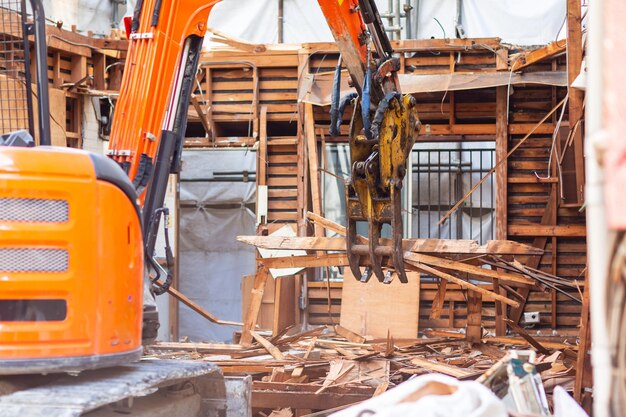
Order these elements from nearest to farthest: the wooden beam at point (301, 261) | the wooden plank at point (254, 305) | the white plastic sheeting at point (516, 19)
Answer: the wooden beam at point (301, 261) → the wooden plank at point (254, 305) → the white plastic sheeting at point (516, 19)

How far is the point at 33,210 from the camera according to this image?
15.7ft

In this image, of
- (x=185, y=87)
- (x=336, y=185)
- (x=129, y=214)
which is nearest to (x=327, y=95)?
(x=336, y=185)

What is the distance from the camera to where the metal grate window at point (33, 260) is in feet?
15.4

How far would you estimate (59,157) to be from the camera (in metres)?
4.92

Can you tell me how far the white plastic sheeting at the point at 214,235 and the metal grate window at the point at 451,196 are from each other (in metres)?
3.52

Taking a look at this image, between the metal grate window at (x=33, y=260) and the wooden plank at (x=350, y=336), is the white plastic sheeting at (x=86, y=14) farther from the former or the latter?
the metal grate window at (x=33, y=260)

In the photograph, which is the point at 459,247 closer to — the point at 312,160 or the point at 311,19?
the point at 312,160

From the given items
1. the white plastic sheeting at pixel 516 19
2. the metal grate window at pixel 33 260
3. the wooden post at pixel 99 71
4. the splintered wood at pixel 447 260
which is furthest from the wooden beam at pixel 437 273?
the white plastic sheeting at pixel 516 19

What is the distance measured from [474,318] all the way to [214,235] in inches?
317

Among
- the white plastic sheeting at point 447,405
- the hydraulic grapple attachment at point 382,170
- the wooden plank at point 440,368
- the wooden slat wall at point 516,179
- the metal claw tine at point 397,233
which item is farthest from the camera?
the wooden slat wall at point 516,179

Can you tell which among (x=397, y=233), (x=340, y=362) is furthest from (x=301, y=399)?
(x=397, y=233)

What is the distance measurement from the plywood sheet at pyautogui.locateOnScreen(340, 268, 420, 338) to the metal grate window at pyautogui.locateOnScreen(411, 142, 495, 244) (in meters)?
2.02

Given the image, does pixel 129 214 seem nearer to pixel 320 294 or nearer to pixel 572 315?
pixel 320 294

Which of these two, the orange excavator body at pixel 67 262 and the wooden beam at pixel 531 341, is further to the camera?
the wooden beam at pixel 531 341
